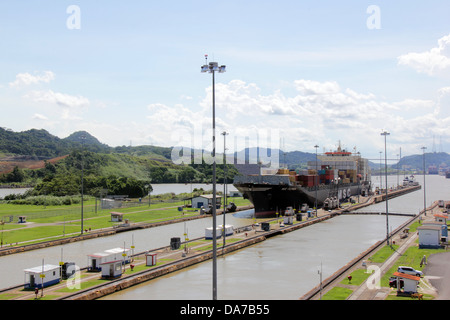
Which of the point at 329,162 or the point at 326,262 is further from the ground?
the point at 329,162

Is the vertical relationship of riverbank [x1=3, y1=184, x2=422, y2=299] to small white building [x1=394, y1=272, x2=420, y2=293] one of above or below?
below

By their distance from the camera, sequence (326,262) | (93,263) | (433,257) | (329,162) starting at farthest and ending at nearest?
(329,162), (326,262), (433,257), (93,263)

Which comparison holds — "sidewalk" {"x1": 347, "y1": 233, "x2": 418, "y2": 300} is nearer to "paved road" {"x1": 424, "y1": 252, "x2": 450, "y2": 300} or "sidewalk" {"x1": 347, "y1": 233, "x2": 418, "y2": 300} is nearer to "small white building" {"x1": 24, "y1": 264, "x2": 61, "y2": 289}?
"paved road" {"x1": 424, "y1": 252, "x2": 450, "y2": 300}

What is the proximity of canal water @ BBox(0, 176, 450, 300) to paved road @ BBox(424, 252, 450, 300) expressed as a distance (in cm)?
802

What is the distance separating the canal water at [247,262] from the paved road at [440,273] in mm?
8019

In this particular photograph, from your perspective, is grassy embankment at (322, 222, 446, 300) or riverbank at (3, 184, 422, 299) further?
riverbank at (3, 184, 422, 299)

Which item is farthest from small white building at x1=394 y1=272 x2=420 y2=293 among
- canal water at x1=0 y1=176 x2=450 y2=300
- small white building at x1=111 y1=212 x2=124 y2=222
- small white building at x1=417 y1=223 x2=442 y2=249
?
small white building at x1=111 y1=212 x2=124 y2=222

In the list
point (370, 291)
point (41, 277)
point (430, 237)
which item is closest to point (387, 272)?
→ point (370, 291)

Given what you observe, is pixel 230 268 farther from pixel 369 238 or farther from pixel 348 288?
pixel 369 238

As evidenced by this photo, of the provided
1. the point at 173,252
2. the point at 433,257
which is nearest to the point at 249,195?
the point at 173,252

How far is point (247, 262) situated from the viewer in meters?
40.9

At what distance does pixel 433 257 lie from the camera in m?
38.1

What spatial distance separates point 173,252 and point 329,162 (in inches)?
4711

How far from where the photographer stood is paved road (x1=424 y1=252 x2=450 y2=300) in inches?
1079
